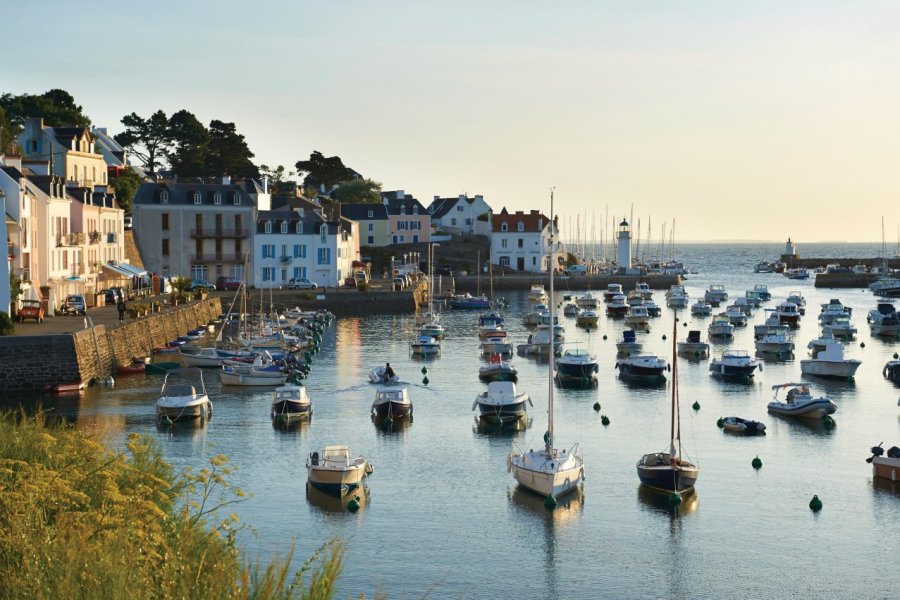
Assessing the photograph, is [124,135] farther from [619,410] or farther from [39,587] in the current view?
[39,587]

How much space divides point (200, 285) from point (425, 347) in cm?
3868

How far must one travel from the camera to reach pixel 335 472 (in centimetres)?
4419

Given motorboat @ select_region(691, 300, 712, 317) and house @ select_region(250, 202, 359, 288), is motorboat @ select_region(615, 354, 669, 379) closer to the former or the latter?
motorboat @ select_region(691, 300, 712, 317)

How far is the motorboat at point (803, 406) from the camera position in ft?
199

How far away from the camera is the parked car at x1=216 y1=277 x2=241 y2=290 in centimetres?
12531

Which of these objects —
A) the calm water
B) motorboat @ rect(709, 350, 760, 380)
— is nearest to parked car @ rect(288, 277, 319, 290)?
the calm water

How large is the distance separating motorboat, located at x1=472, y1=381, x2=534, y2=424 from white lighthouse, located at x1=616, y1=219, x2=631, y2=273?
410 feet

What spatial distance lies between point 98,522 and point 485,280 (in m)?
143

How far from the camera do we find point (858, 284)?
188000mm

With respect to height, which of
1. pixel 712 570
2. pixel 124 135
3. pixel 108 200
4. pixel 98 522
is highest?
pixel 124 135

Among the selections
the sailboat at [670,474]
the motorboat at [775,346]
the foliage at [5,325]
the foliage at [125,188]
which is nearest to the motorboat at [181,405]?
the foliage at [5,325]

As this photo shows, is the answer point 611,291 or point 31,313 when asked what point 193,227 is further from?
point 611,291

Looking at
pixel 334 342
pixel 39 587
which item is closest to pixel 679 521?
pixel 39 587

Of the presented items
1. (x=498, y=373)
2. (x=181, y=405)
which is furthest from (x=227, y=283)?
(x=181, y=405)
